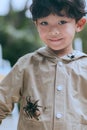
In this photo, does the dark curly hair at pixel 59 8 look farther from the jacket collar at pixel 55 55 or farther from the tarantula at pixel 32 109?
the tarantula at pixel 32 109

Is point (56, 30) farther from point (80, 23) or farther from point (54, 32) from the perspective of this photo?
point (80, 23)

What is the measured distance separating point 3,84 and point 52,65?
190 millimetres

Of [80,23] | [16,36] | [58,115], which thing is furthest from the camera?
[16,36]

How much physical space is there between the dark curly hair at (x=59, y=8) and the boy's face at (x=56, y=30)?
0.02 metres

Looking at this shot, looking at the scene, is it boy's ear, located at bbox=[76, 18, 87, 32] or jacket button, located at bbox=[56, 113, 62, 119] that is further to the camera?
boy's ear, located at bbox=[76, 18, 87, 32]

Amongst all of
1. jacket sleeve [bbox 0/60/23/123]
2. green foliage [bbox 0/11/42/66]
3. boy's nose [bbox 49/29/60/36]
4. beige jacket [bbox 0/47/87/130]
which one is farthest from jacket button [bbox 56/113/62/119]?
green foliage [bbox 0/11/42/66]

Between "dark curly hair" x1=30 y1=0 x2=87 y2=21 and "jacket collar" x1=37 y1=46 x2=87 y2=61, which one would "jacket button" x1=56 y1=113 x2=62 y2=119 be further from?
"dark curly hair" x1=30 y1=0 x2=87 y2=21

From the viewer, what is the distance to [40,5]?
4.06 feet

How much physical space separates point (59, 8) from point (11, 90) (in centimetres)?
33

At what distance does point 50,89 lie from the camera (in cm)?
122

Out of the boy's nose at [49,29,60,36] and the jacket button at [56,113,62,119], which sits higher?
the boy's nose at [49,29,60,36]

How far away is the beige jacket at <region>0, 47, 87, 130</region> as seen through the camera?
120cm

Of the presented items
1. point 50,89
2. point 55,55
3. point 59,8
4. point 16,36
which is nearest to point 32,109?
point 50,89

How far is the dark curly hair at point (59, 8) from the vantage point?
1.21 m
